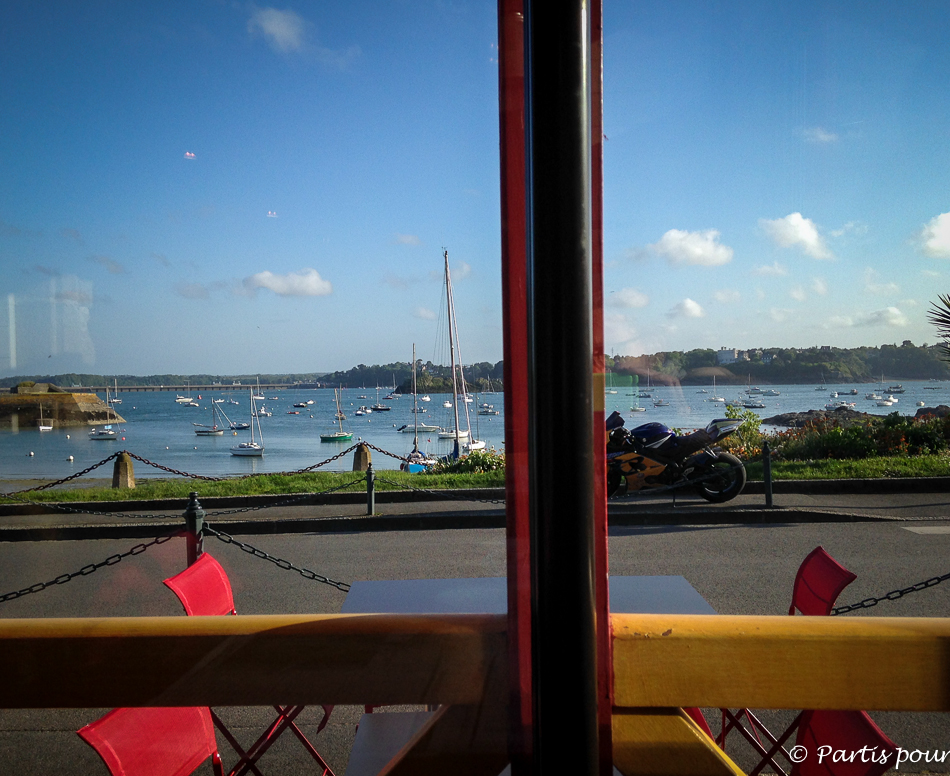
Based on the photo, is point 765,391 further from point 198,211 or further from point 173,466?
point 173,466

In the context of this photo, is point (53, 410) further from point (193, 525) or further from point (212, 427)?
point (212, 427)

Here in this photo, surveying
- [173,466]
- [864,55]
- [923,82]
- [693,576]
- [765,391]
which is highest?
[864,55]

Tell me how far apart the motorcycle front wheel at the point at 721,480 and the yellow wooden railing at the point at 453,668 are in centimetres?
454

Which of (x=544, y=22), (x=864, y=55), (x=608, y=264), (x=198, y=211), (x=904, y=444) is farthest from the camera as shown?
(x=904, y=444)

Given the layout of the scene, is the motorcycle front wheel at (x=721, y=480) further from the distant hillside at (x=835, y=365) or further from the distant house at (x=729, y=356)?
the distant house at (x=729, y=356)

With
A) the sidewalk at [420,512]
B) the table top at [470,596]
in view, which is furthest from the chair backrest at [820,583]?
the sidewalk at [420,512]

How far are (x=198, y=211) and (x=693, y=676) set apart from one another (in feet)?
5.70

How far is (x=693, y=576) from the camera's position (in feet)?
12.2

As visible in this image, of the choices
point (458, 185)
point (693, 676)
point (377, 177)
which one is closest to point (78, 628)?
point (693, 676)

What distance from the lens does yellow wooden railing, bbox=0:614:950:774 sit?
34.5 inches

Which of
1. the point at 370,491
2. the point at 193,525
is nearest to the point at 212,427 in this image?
the point at 193,525

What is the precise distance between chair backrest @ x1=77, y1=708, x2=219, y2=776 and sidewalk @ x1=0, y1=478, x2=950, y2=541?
1.81 metres

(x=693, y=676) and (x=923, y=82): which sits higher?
(x=923, y=82)

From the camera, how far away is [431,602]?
1741 millimetres
